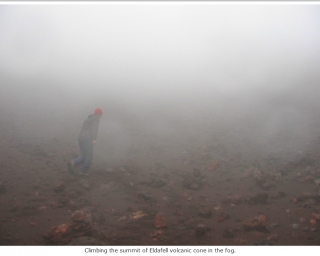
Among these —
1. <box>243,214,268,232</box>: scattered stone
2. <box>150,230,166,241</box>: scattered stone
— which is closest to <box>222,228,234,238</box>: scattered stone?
<box>243,214,268,232</box>: scattered stone

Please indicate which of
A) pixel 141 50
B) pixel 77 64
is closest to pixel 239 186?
pixel 77 64

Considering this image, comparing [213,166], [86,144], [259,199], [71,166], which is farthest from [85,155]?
[259,199]

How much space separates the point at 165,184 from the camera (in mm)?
5809

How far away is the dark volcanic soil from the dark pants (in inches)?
12.3

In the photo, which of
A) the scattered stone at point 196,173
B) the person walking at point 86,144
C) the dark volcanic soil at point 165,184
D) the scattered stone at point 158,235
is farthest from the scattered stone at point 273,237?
the person walking at point 86,144

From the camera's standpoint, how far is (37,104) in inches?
416

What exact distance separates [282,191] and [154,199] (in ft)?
7.75

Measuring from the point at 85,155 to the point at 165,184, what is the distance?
1987mm

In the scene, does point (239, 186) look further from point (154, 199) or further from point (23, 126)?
point (23, 126)

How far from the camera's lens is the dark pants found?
609 centimetres

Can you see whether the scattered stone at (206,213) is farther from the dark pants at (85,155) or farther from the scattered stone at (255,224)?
the dark pants at (85,155)

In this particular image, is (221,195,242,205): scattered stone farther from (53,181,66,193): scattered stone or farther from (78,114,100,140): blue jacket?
(78,114,100,140): blue jacket

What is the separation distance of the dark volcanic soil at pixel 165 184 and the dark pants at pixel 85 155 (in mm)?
313

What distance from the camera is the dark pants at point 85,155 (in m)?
6.09
